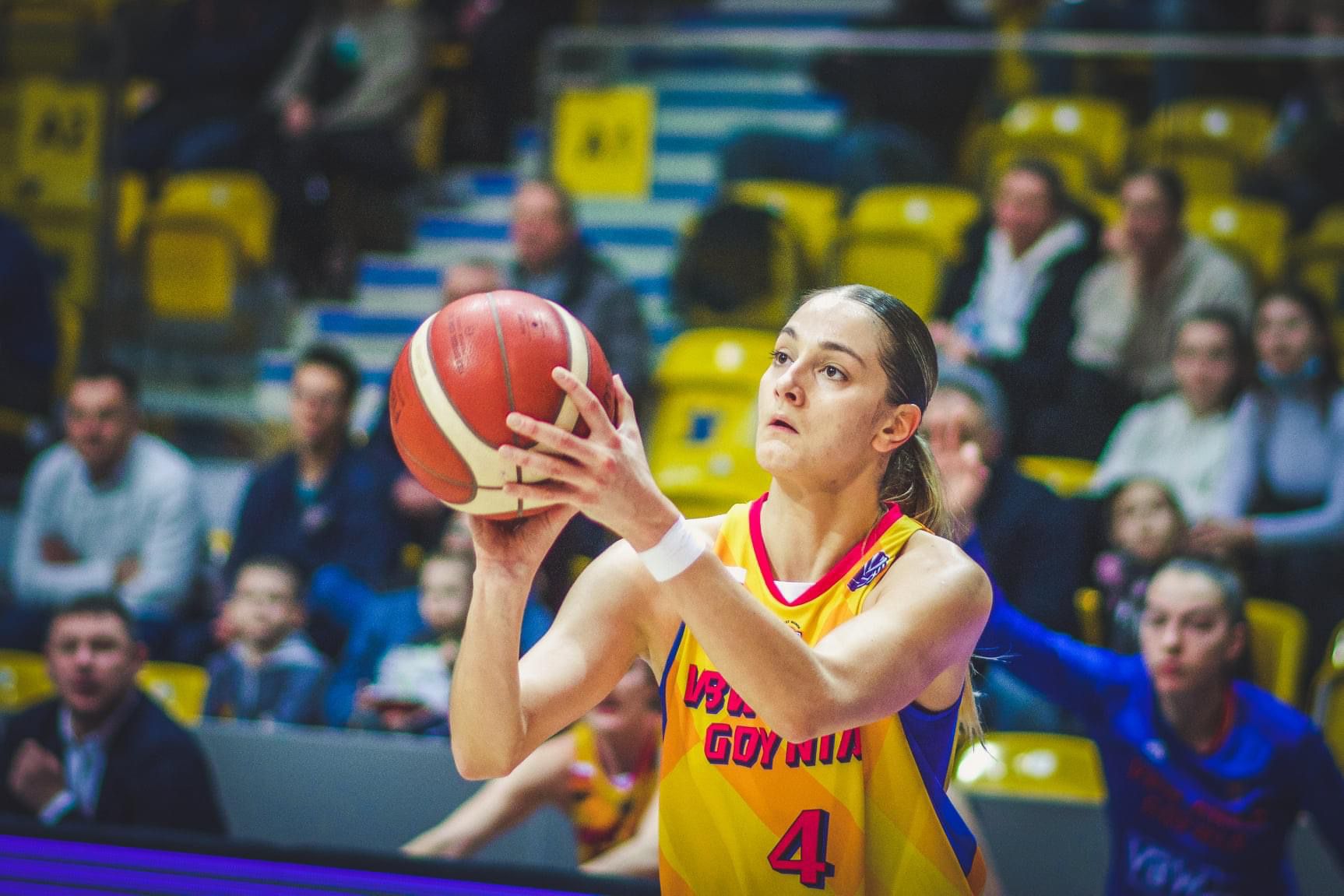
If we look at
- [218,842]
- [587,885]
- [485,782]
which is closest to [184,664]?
[485,782]

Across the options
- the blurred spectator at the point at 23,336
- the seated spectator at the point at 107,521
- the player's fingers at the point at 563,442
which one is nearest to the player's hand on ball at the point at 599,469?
the player's fingers at the point at 563,442

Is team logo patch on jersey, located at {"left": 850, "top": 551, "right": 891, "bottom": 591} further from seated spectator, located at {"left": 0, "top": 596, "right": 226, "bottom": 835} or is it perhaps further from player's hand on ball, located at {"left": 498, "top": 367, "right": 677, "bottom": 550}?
seated spectator, located at {"left": 0, "top": 596, "right": 226, "bottom": 835}

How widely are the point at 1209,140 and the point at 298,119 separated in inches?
163

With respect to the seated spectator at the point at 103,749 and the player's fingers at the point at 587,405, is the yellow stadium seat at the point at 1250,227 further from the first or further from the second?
the player's fingers at the point at 587,405

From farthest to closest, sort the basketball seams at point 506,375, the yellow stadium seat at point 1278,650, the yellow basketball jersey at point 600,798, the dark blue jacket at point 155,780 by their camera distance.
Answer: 1. the yellow stadium seat at point 1278,650
2. the dark blue jacket at point 155,780
3. the yellow basketball jersey at point 600,798
4. the basketball seams at point 506,375

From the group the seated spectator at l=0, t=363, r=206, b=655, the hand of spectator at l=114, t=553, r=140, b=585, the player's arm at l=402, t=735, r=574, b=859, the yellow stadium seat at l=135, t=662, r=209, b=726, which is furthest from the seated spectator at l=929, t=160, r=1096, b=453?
the hand of spectator at l=114, t=553, r=140, b=585

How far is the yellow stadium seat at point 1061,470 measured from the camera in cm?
541

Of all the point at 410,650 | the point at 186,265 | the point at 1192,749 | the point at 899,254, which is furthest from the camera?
the point at 186,265

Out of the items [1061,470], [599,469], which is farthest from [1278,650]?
[599,469]

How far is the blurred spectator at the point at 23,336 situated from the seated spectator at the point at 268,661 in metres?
2.51

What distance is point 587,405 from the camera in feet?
5.98

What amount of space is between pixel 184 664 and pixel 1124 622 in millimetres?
3211

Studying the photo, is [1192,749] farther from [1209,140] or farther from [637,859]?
[1209,140]

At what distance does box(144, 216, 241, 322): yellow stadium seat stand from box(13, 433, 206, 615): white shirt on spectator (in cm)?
148
